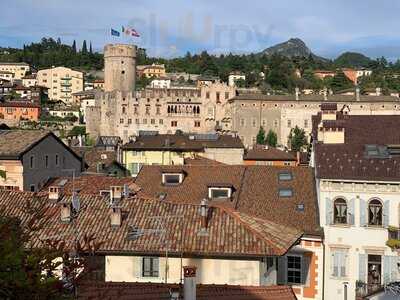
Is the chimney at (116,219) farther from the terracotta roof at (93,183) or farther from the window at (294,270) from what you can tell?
the terracotta roof at (93,183)

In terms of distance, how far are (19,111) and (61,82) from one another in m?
43.0

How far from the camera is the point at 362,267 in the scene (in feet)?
71.1

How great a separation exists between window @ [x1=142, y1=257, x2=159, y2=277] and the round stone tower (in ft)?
368

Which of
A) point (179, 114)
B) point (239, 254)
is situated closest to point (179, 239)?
point (239, 254)

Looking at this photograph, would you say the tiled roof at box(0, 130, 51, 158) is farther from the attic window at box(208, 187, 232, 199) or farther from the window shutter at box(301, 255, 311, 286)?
the window shutter at box(301, 255, 311, 286)

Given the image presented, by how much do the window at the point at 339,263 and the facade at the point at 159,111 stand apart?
95387 millimetres

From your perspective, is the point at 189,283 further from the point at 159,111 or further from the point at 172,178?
the point at 159,111

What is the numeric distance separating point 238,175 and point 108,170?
53.6ft

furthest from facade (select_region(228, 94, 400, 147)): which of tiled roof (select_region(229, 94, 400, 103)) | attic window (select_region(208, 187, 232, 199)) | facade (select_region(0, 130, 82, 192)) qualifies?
attic window (select_region(208, 187, 232, 199))

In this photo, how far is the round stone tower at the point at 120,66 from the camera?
12675cm

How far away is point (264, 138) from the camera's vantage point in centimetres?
10888

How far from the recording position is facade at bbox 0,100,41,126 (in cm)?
12896

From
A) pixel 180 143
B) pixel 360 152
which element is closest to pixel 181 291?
pixel 360 152

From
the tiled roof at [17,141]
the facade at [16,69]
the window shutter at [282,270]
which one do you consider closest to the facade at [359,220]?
the window shutter at [282,270]
